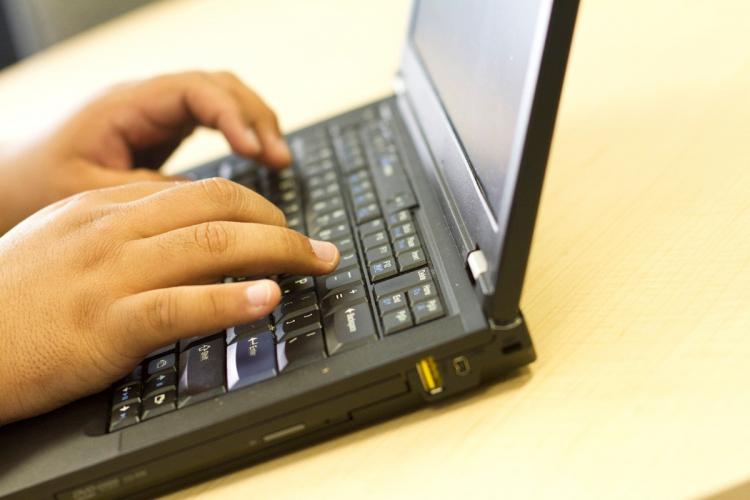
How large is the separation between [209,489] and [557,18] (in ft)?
1.09

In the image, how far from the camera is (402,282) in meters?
0.50

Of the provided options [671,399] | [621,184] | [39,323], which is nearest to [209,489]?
[39,323]

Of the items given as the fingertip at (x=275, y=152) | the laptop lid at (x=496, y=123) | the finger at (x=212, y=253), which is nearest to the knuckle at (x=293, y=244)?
the finger at (x=212, y=253)

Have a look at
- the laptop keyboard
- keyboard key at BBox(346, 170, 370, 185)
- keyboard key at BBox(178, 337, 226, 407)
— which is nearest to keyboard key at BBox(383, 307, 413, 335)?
the laptop keyboard

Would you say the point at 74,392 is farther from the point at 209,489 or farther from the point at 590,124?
the point at 590,124

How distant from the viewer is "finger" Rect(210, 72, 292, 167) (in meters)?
0.75

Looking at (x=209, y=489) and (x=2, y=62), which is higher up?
(x=2, y=62)

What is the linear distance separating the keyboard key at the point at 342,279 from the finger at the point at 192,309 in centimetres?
5

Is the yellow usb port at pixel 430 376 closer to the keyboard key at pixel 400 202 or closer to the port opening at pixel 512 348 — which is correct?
the port opening at pixel 512 348

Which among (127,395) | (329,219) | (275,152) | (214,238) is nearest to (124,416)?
(127,395)

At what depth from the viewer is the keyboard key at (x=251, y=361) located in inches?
18.1

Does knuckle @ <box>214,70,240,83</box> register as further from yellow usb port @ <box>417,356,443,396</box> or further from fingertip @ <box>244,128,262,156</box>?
yellow usb port @ <box>417,356,443,396</box>

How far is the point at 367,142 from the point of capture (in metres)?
0.72

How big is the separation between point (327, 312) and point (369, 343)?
0.05 meters
